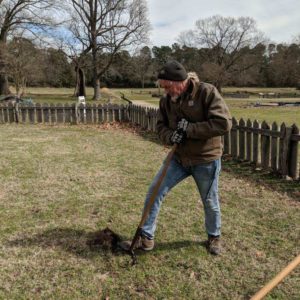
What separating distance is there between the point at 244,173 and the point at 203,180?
356 cm

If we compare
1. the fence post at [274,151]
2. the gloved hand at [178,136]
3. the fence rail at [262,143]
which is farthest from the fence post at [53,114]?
the gloved hand at [178,136]

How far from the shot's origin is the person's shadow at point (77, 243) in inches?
146

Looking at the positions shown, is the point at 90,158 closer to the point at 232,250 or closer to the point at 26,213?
the point at 26,213

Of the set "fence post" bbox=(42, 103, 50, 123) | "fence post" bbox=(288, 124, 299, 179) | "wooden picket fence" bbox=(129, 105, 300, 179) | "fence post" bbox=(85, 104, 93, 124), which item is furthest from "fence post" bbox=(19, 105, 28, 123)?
"fence post" bbox=(288, 124, 299, 179)

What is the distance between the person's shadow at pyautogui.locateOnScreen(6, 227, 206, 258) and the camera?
12.2 feet

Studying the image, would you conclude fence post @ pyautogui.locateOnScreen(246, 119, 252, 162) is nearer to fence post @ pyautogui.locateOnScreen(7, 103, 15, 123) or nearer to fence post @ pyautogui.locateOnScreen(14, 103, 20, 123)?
fence post @ pyautogui.locateOnScreen(14, 103, 20, 123)

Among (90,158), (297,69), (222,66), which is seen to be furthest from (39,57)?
(297,69)

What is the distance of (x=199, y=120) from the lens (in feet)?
10.7

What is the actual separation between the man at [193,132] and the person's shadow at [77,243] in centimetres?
24

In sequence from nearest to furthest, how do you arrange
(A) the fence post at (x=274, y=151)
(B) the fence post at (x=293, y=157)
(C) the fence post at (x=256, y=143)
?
(B) the fence post at (x=293, y=157) < (A) the fence post at (x=274, y=151) < (C) the fence post at (x=256, y=143)

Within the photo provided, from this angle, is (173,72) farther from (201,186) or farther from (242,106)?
(242,106)

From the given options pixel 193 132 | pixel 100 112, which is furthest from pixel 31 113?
pixel 193 132

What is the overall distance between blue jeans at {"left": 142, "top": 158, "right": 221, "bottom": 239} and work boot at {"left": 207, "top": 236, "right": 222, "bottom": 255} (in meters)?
0.06

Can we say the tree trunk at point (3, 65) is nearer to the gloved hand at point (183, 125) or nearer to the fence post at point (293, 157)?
the fence post at point (293, 157)
